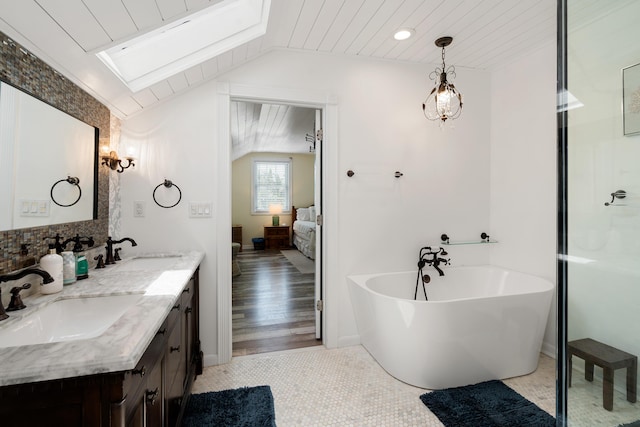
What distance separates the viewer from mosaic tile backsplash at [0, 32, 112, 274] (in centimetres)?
122

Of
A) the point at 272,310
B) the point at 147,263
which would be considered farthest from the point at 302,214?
the point at 147,263

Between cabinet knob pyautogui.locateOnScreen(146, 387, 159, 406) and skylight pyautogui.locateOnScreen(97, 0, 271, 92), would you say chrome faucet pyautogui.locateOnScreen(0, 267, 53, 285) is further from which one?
skylight pyautogui.locateOnScreen(97, 0, 271, 92)

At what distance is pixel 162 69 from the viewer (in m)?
2.02

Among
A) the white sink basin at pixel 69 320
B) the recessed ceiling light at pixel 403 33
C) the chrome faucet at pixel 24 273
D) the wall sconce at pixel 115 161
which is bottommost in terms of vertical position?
the white sink basin at pixel 69 320

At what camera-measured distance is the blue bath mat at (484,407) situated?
175 centimetres

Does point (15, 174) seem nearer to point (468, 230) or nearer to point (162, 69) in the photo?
point (162, 69)

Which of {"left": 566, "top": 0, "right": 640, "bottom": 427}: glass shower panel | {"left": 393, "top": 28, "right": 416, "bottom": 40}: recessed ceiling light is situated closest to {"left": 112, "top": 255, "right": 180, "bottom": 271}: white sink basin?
{"left": 566, "top": 0, "right": 640, "bottom": 427}: glass shower panel

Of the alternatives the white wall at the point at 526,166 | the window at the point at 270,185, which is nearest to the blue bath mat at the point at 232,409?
the white wall at the point at 526,166

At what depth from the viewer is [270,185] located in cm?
830

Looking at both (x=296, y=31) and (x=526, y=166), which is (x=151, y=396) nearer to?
(x=296, y=31)

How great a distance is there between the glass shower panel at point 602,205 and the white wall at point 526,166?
3.06 feet

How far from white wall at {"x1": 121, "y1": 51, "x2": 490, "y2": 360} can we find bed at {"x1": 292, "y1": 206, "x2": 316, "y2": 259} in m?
3.40

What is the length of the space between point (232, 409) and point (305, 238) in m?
4.84

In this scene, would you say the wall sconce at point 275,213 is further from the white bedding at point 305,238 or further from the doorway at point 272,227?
the white bedding at point 305,238
